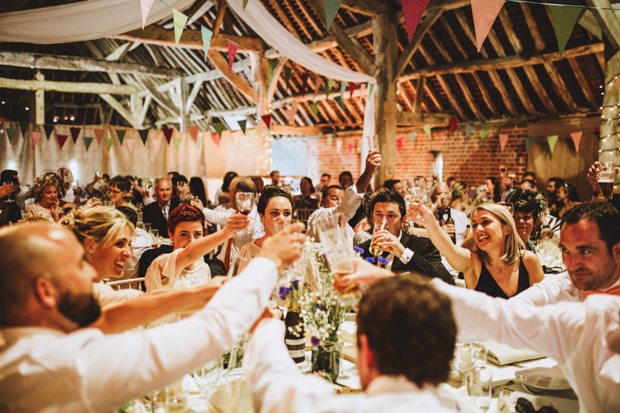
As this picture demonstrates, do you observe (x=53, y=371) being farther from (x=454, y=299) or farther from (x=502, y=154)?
(x=502, y=154)

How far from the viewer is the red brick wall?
9188mm

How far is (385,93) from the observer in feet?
22.5

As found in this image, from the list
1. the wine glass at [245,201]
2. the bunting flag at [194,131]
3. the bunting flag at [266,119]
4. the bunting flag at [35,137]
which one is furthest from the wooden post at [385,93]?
the bunting flag at [35,137]

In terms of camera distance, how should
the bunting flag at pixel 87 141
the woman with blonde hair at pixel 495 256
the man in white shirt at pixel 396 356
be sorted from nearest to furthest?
the man in white shirt at pixel 396 356
the woman with blonde hair at pixel 495 256
the bunting flag at pixel 87 141

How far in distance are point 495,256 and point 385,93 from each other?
493 cm

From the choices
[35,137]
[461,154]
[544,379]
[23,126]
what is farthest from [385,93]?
[35,137]

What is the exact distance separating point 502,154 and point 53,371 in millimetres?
9775

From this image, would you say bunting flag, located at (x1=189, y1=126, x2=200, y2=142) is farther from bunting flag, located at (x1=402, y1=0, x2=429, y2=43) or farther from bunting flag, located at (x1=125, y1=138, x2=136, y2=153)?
bunting flag, located at (x1=402, y1=0, x2=429, y2=43)

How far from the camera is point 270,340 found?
3.61ft

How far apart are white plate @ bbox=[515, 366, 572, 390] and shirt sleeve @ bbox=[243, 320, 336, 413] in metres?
0.87

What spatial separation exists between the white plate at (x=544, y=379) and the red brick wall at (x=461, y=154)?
839 centimetres

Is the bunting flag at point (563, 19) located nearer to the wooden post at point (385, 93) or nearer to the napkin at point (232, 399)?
the napkin at point (232, 399)

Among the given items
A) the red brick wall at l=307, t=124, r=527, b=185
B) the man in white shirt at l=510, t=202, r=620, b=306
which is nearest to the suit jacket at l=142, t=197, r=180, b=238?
the man in white shirt at l=510, t=202, r=620, b=306

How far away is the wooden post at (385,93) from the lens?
6773mm
